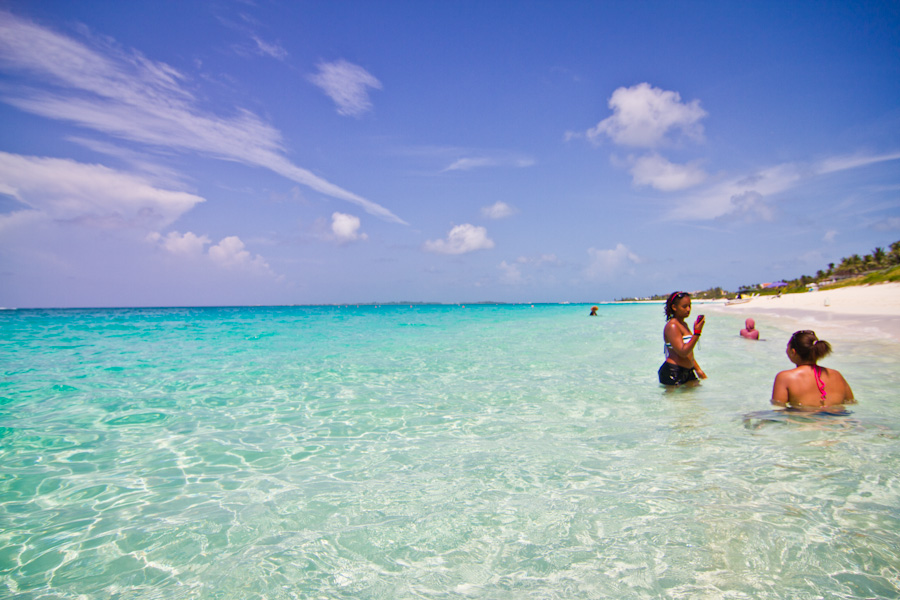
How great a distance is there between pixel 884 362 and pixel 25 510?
1680 centimetres

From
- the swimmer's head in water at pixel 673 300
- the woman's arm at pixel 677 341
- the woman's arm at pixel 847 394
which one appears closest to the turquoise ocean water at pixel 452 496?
the woman's arm at pixel 847 394

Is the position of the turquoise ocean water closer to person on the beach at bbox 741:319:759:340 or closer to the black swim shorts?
the black swim shorts

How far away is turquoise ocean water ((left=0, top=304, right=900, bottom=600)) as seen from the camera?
2.97 meters

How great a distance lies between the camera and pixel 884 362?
1112cm

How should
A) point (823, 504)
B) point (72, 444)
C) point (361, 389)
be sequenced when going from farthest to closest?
point (361, 389) → point (72, 444) → point (823, 504)

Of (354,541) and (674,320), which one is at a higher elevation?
(674,320)

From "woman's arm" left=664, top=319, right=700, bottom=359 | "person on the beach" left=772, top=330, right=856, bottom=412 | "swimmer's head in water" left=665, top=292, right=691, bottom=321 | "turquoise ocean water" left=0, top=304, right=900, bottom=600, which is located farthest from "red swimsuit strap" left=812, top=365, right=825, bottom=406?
"swimmer's head in water" left=665, top=292, right=691, bottom=321

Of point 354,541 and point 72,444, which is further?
point 72,444

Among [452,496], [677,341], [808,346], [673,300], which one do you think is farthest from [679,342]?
[452,496]

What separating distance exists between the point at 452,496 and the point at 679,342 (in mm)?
5994

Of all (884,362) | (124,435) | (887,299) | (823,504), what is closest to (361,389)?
(124,435)

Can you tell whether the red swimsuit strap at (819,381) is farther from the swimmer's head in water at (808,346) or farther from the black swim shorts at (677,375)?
the black swim shorts at (677,375)

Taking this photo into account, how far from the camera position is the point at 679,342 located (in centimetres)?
821

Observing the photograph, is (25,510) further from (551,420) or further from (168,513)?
(551,420)
